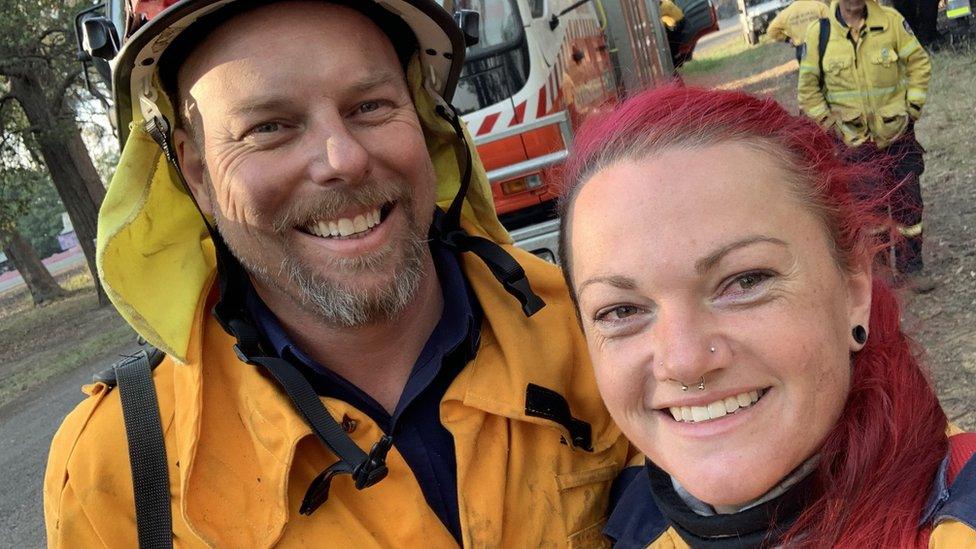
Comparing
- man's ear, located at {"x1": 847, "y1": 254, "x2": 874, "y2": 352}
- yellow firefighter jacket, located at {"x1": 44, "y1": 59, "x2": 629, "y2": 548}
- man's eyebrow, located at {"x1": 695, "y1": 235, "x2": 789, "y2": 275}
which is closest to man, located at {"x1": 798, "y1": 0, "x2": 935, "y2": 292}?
yellow firefighter jacket, located at {"x1": 44, "y1": 59, "x2": 629, "y2": 548}

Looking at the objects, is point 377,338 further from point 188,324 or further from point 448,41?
point 448,41

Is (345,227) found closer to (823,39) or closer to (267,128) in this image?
(267,128)

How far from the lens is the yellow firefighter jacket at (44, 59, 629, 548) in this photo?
170 cm

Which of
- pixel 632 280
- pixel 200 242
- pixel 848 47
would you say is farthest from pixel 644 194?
pixel 848 47

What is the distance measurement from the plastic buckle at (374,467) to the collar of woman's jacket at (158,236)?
0.48 m

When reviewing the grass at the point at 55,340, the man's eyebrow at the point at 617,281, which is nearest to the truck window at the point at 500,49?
the man's eyebrow at the point at 617,281

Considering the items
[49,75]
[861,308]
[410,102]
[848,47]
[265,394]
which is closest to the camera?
[861,308]

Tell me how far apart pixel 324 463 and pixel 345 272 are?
424 mm

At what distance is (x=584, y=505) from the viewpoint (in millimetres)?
1898

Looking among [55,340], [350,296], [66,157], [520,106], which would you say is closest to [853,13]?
[520,106]

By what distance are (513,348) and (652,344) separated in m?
0.59

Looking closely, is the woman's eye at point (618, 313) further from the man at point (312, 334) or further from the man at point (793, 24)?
the man at point (793, 24)

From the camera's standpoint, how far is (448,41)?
2.21m

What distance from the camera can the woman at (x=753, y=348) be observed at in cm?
132
